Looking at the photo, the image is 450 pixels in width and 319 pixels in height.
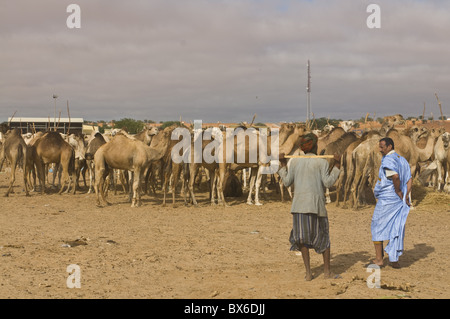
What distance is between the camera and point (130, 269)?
750 cm

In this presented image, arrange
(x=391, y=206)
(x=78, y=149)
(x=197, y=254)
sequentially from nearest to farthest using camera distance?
(x=391, y=206), (x=197, y=254), (x=78, y=149)

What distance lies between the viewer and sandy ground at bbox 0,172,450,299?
6.35 meters

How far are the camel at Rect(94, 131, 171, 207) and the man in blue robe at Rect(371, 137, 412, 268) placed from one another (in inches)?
325

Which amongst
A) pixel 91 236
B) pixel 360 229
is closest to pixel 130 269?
pixel 91 236

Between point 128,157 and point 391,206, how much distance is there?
28.2ft

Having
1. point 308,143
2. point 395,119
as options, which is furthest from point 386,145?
point 395,119

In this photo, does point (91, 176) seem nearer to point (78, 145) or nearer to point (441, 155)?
point (78, 145)

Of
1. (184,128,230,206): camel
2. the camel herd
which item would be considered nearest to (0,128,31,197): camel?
the camel herd

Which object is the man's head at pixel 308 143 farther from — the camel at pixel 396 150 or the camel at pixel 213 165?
the camel at pixel 213 165

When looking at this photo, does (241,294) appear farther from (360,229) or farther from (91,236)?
(360,229)

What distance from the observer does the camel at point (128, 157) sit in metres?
14.6

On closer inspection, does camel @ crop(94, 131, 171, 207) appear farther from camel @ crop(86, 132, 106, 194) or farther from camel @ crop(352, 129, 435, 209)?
camel @ crop(352, 129, 435, 209)

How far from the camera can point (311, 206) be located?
6.63 metres
